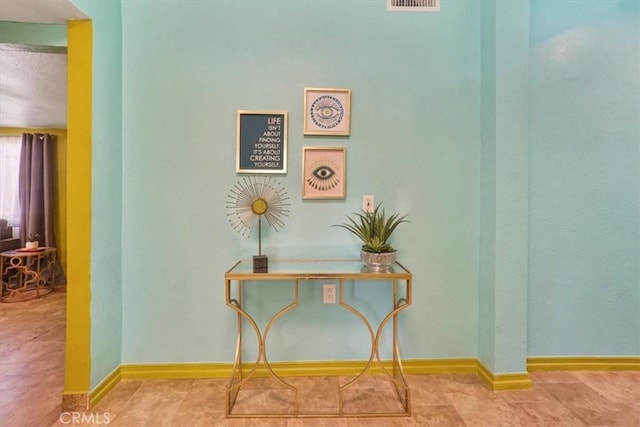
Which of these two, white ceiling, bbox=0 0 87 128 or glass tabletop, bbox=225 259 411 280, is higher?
white ceiling, bbox=0 0 87 128

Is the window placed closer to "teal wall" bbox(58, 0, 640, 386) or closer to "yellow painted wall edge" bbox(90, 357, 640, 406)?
"teal wall" bbox(58, 0, 640, 386)

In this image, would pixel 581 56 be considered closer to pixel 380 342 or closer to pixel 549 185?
pixel 549 185

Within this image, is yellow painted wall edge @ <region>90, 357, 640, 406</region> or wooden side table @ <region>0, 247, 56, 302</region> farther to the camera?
wooden side table @ <region>0, 247, 56, 302</region>

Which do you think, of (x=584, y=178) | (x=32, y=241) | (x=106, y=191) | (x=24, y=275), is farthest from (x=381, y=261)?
(x=32, y=241)

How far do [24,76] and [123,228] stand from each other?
220 centimetres

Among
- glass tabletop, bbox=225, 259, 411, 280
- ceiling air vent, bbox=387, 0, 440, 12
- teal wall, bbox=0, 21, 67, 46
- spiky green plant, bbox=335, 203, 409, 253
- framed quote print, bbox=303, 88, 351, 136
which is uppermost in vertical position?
ceiling air vent, bbox=387, 0, 440, 12

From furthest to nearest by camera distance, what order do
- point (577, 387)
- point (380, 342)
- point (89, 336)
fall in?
point (380, 342), point (577, 387), point (89, 336)

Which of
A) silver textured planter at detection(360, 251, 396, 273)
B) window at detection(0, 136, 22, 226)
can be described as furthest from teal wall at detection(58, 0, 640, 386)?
window at detection(0, 136, 22, 226)

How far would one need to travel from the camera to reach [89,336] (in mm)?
1655

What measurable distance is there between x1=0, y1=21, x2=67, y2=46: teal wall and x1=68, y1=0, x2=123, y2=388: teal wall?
0.32 metres

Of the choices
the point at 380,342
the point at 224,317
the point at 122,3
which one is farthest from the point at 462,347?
the point at 122,3

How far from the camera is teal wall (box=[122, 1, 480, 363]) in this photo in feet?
6.35

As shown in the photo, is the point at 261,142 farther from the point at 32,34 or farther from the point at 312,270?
the point at 32,34

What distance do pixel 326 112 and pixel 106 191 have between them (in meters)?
1.39
